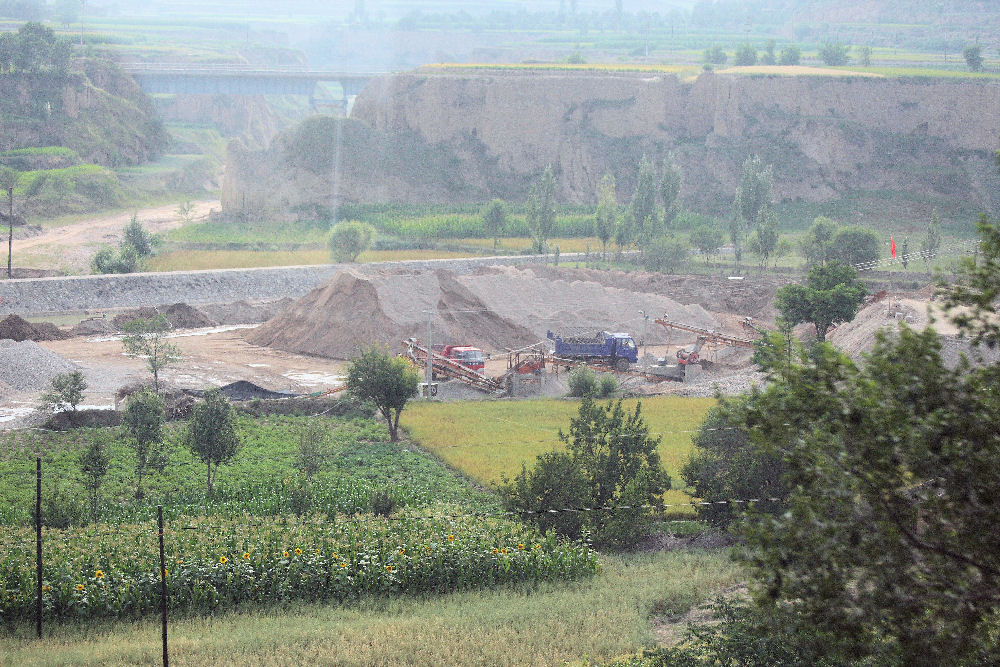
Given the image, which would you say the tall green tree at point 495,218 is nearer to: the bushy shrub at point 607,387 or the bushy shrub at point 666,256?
the bushy shrub at point 666,256

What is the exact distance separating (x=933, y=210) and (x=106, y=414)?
8149 centimetres

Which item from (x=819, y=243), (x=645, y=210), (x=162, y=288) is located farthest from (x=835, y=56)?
(x=162, y=288)

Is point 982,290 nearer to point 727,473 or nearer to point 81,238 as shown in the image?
point 727,473

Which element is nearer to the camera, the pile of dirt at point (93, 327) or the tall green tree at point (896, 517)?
the tall green tree at point (896, 517)

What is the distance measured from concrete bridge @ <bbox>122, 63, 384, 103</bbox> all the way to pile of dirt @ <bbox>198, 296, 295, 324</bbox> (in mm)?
72427

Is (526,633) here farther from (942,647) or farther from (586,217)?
(586,217)

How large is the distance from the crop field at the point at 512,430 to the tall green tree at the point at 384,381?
143cm

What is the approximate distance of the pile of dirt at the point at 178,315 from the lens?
6007cm

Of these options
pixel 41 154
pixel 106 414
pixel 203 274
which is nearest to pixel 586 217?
pixel 203 274

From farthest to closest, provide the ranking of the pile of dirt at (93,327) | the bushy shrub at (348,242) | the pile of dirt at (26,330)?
the bushy shrub at (348,242)
the pile of dirt at (93,327)
the pile of dirt at (26,330)

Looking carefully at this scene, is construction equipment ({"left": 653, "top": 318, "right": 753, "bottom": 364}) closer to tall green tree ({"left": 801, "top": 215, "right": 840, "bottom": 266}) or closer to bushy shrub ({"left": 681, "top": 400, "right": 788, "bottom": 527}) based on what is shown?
tall green tree ({"left": 801, "top": 215, "right": 840, "bottom": 266})

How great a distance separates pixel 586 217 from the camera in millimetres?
98750

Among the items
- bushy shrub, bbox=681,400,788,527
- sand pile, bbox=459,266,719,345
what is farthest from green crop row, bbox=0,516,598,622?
sand pile, bbox=459,266,719,345

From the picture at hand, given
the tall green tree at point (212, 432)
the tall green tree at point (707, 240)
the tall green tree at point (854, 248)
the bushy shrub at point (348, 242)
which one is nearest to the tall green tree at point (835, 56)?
the tall green tree at point (707, 240)
